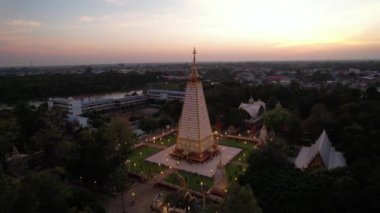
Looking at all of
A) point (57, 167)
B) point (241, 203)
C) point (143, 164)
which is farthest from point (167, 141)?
point (241, 203)

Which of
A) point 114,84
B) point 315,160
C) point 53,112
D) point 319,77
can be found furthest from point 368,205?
point 319,77

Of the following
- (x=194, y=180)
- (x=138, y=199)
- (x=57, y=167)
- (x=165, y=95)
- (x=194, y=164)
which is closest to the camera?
(x=57, y=167)

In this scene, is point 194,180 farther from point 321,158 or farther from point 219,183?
point 321,158

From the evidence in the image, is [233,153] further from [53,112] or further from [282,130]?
[53,112]

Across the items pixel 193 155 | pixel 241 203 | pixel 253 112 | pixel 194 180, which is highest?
pixel 241 203

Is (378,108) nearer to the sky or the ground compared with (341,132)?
nearer to the sky

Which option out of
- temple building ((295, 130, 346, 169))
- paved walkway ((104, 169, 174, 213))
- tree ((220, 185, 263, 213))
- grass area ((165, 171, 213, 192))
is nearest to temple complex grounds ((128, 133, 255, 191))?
grass area ((165, 171, 213, 192))
